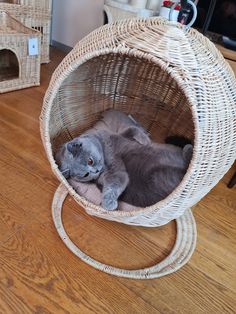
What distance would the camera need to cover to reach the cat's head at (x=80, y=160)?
902mm

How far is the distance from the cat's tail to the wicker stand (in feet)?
0.89

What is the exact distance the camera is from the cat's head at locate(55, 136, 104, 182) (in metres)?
0.90

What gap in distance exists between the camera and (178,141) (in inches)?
43.8

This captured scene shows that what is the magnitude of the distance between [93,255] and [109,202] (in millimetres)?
205

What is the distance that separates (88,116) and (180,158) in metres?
0.44

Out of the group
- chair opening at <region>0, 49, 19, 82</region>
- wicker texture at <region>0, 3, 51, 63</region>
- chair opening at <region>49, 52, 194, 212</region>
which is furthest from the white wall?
chair opening at <region>49, 52, 194, 212</region>

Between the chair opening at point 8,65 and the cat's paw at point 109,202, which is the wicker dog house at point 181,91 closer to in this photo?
the cat's paw at point 109,202

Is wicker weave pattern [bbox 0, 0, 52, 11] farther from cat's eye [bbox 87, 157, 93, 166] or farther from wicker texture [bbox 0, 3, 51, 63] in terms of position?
cat's eye [bbox 87, 157, 93, 166]

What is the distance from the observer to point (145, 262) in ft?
2.99

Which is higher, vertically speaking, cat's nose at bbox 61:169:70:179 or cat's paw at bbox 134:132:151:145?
cat's paw at bbox 134:132:151:145

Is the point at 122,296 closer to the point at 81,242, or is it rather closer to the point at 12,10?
the point at 81,242

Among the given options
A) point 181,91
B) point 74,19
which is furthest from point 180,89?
point 74,19

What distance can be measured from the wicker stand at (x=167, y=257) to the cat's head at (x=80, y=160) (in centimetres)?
17

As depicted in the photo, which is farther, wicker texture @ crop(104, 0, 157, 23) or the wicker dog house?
wicker texture @ crop(104, 0, 157, 23)
